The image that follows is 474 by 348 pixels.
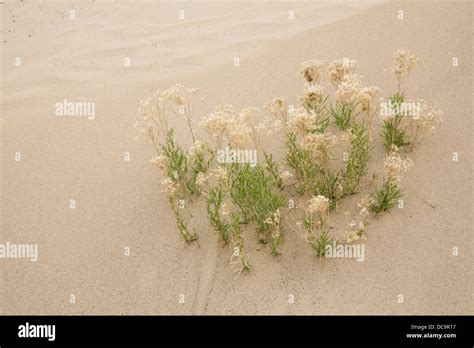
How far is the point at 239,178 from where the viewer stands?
476cm

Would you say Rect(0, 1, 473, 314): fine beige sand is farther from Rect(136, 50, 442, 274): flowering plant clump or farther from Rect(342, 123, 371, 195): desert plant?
Rect(342, 123, 371, 195): desert plant

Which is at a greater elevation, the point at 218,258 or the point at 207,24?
the point at 207,24

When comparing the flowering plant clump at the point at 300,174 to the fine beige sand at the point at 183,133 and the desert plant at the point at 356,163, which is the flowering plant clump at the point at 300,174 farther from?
the fine beige sand at the point at 183,133

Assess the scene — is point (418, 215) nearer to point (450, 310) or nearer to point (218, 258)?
point (450, 310)

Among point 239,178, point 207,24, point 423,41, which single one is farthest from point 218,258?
point 207,24

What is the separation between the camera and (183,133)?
6492mm

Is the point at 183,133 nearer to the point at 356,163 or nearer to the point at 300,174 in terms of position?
the point at 300,174

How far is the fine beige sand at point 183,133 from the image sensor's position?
454 centimetres

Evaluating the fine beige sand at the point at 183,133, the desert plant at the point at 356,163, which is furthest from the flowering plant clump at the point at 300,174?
the fine beige sand at the point at 183,133

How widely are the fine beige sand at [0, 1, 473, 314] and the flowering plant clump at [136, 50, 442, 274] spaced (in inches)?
6.7

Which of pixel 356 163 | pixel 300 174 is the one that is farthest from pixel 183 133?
pixel 356 163

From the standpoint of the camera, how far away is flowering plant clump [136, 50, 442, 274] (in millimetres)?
4703

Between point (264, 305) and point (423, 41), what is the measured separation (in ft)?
15.4

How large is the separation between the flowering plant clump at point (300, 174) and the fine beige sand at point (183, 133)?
0.56 feet
